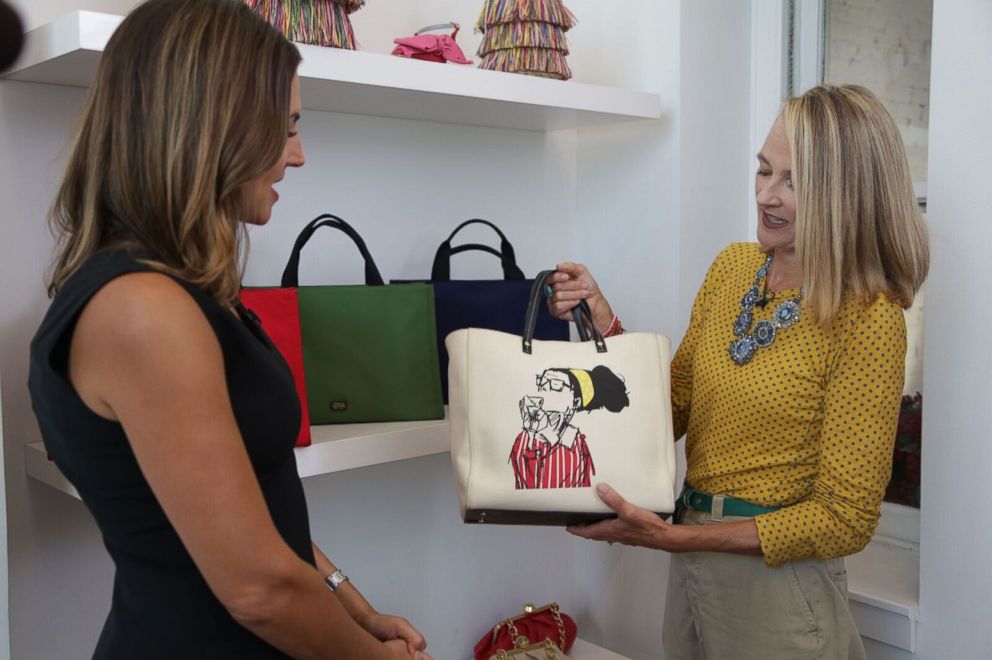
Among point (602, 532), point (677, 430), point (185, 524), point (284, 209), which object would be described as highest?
point (284, 209)

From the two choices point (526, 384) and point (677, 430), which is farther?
point (677, 430)

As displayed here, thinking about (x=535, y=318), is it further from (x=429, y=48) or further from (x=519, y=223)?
(x=519, y=223)

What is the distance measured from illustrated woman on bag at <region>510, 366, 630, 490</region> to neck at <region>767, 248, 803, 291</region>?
1.14 feet

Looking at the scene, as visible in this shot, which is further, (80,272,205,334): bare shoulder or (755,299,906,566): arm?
(755,299,906,566): arm

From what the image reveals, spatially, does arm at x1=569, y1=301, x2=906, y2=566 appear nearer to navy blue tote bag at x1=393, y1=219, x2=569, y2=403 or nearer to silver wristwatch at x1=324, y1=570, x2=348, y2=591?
silver wristwatch at x1=324, y1=570, x2=348, y2=591

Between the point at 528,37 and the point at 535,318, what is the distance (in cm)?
74

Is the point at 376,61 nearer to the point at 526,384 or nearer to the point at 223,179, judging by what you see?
the point at 526,384

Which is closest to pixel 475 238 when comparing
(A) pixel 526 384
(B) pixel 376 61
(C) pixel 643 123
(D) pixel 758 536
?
(C) pixel 643 123

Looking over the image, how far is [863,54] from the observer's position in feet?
7.09

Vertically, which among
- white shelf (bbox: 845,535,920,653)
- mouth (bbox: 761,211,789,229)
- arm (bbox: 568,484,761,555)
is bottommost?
white shelf (bbox: 845,535,920,653)

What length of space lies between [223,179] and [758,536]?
3.03ft

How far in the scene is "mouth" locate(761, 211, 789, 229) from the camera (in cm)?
147

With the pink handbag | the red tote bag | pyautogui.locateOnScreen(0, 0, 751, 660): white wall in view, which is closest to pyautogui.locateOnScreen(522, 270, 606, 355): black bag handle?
the red tote bag

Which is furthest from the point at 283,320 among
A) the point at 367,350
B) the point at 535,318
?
the point at 535,318
